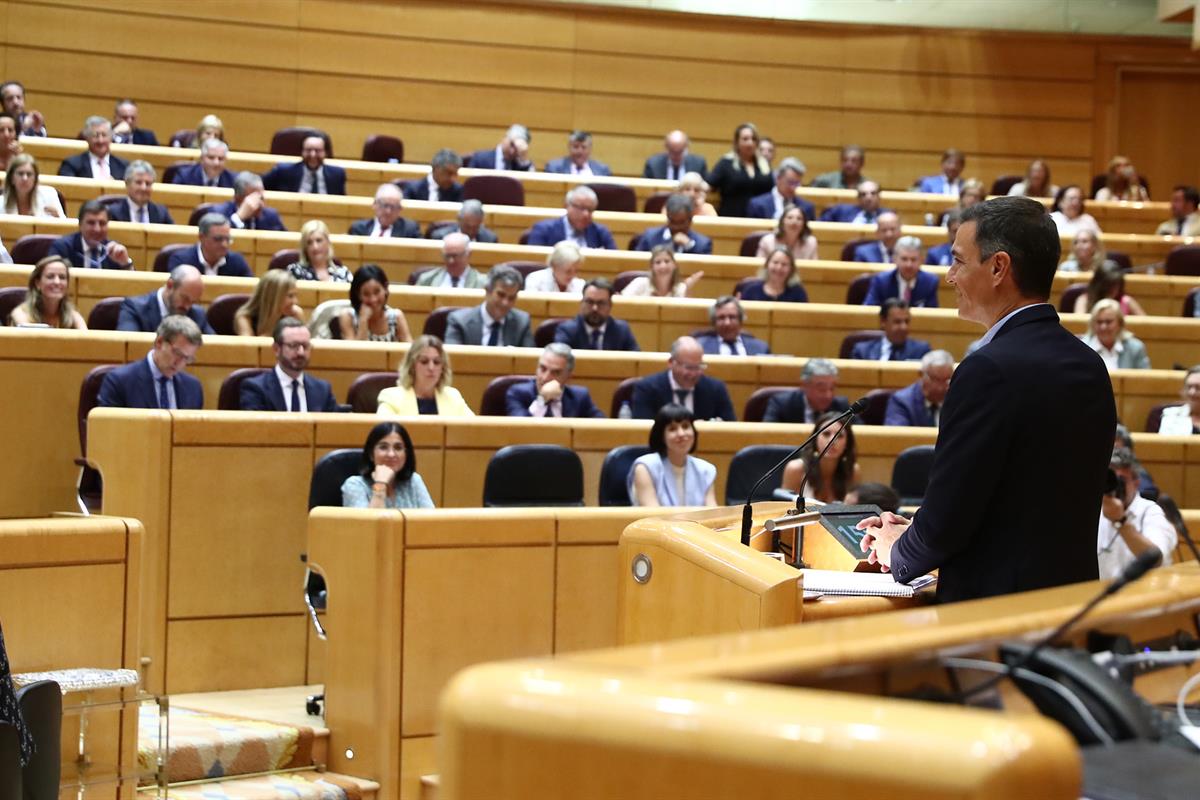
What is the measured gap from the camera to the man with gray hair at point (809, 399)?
4.85 metres

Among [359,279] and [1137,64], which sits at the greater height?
[1137,64]

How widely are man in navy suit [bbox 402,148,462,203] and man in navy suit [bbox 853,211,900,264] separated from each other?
1.98 meters

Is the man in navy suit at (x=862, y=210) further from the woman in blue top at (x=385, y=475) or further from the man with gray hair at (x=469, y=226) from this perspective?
the woman in blue top at (x=385, y=475)

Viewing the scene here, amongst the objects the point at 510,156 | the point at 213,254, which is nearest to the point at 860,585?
the point at 213,254

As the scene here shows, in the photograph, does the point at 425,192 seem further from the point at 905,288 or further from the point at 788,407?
the point at 788,407

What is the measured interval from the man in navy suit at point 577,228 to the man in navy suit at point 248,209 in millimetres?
1177

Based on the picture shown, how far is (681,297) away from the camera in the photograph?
20.0ft

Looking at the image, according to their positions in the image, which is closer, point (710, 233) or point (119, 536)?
point (119, 536)

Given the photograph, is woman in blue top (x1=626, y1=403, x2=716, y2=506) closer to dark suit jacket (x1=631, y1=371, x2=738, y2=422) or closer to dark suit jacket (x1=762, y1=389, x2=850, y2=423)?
dark suit jacket (x1=631, y1=371, x2=738, y2=422)

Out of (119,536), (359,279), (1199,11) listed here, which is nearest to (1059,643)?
(119,536)

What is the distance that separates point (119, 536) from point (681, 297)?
3486 mm

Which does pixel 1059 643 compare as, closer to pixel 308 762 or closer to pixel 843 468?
pixel 308 762

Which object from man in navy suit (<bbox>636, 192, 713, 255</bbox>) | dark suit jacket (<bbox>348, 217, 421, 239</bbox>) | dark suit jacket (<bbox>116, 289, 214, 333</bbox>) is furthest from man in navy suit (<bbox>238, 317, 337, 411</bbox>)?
man in navy suit (<bbox>636, 192, 713, 255</bbox>)

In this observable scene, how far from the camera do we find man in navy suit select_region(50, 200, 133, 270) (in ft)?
18.0
